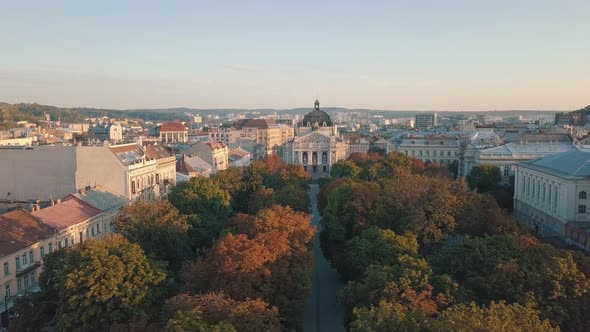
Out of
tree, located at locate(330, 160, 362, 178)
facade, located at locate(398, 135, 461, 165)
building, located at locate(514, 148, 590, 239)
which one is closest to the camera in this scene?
building, located at locate(514, 148, 590, 239)

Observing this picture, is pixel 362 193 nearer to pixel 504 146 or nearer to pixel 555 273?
pixel 555 273

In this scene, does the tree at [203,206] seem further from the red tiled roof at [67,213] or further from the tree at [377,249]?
the tree at [377,249]

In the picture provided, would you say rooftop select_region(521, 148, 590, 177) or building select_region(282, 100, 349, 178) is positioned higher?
rooftop select_region(521, 148, 590, 177)

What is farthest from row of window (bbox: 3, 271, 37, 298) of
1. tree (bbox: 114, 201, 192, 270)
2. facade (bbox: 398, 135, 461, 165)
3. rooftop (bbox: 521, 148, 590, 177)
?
facade (bbox: 398, 135, 461, 165)

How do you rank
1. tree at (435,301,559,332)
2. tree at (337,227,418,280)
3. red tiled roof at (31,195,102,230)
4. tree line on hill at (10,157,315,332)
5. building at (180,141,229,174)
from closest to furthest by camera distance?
tree at (435,301,559,332), tree line on hill at (10,157,315,332), tree at (337,227,418,280), red tiled roof at (31,195,102,230), building at (180,141,229,174)

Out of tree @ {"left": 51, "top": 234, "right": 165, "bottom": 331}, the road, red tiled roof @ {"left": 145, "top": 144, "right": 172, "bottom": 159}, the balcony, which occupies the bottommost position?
the road

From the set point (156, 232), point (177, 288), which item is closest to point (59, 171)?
point (156, 232)

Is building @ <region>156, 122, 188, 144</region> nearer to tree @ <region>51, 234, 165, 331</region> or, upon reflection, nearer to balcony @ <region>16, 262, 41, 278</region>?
balcony @ <region>16, 262, 41, 278</region>

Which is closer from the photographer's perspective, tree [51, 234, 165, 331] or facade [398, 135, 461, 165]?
tree [51, 234, 165, 331]
